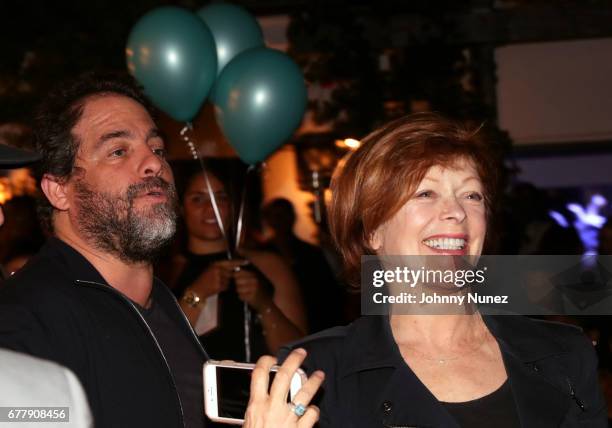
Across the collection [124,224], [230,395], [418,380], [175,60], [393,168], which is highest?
[175,60]

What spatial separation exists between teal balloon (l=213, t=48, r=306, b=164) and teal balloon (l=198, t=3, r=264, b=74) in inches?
9.8

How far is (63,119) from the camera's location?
7.71 feet

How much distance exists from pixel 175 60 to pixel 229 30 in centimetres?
51

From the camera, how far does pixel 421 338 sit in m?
2.19

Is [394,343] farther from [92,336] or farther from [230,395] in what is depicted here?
[92,336]

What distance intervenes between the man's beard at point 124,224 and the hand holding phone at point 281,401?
734mm

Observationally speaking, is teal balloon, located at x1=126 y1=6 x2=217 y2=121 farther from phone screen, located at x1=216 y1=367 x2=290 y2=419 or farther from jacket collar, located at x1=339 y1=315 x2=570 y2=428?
phone screen, located at x1=216 y1=367 x2=290 y2=419

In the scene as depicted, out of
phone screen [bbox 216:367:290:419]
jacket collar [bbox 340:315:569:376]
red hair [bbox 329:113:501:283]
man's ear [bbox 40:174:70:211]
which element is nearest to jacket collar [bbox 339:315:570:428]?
jacket collar [bbox 340:315:569:376]

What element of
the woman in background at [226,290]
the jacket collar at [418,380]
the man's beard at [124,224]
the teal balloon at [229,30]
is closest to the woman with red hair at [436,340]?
the jacket collar at [418,380]

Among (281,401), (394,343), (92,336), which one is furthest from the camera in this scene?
(394,343)

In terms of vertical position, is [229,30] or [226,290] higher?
[229,30]

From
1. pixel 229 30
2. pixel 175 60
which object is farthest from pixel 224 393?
pixel 229 30

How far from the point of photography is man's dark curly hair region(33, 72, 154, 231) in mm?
2307

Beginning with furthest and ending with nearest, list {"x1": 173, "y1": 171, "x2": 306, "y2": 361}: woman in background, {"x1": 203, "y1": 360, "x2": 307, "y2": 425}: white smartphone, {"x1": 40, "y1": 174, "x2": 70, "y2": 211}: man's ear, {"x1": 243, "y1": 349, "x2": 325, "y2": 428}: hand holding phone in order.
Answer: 1. {"x1": 173, "y1": 171, "x2": 306, "y2": 361}: woman in background
2. {"x1": 40, "y1": 174, "x2": 70, "y2": 211}: man's ear
3. {"x1": 203, "y1": 360, "x2": 307, "y2": 425}: white smartphone
4. {"x1": 243, "y1": 349, "x2": 325, "y2": 428}: hand holding phone
